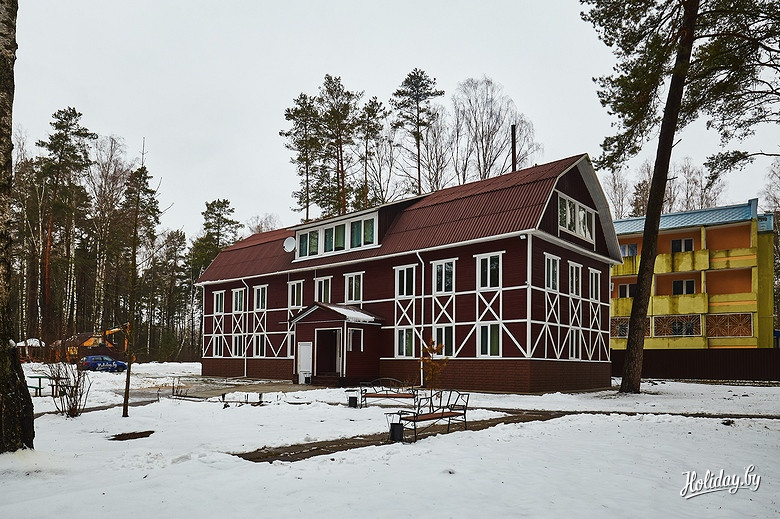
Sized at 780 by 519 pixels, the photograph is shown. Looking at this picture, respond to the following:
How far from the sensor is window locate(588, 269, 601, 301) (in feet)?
87.7

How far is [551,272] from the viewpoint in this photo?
23562 mm

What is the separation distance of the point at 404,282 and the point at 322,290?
536 cm

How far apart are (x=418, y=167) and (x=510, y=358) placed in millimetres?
18592

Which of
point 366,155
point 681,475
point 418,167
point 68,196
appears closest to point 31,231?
point 68,196

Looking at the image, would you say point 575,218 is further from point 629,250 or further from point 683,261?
point 629,250

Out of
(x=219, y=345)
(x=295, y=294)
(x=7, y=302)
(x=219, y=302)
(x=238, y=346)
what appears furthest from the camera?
(x=219, y=302)

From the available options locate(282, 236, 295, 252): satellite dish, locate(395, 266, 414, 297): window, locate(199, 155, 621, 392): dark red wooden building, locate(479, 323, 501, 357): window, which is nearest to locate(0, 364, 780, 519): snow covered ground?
locate(479, 323, 501, 357): window

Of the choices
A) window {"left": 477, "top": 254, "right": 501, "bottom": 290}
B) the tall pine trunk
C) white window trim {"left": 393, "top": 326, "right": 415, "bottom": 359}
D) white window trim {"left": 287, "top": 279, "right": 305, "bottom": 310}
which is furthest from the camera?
white window trim {"left": 287, "top": 279, "right": 305, "bottom": 310}

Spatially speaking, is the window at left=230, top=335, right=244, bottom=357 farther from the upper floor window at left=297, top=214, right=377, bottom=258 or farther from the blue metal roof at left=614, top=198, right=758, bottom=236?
the blue metal roof at left=614, top=198, right=758, bottom=236

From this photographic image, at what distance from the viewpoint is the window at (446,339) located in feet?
78.7

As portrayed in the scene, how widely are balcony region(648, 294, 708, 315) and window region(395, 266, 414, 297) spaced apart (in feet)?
62.9

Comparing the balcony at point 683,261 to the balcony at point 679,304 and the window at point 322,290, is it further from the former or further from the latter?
the window at point 322,290

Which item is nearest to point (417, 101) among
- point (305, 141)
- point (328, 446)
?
point (305, 141)

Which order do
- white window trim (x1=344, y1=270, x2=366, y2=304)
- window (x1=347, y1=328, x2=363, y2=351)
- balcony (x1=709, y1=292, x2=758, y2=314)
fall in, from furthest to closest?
balcony (x1=709, y1=292, x2=758, y2=314) < white window trim (x1=344, y1=270, x2=366, y2=304) < window (x1=347, y1=328, x2=363, y2=351)
